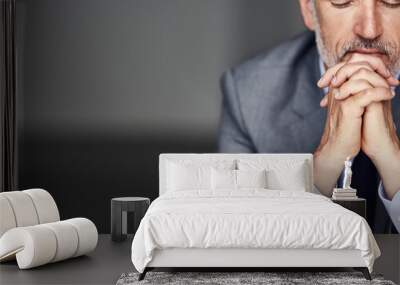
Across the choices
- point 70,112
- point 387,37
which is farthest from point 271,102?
point 70,112

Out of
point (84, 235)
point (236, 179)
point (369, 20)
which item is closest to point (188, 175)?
point (236, 179)

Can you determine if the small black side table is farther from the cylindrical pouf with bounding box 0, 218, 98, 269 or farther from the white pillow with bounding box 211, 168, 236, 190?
the cylindrical pouf with bounding box 0, 218, 98, 269

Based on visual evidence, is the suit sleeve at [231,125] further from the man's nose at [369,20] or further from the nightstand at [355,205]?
the man's nose at [369,20]

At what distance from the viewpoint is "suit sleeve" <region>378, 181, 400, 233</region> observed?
7.19m

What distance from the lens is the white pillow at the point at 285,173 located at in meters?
6.64

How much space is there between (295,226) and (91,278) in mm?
1580

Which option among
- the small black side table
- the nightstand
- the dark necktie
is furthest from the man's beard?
the small black side table

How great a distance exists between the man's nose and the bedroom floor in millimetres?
2357

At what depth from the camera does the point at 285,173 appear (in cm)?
669

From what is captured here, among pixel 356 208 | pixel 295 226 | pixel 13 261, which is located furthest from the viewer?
pixel 356 208

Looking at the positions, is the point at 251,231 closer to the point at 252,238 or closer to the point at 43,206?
the point at 252,238

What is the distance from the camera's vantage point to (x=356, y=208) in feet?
21.6

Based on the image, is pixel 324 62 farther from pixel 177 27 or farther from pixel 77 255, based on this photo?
pixel 77 255

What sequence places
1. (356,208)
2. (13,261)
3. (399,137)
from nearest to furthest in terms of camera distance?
(13,261), (356,208), (399,137)
